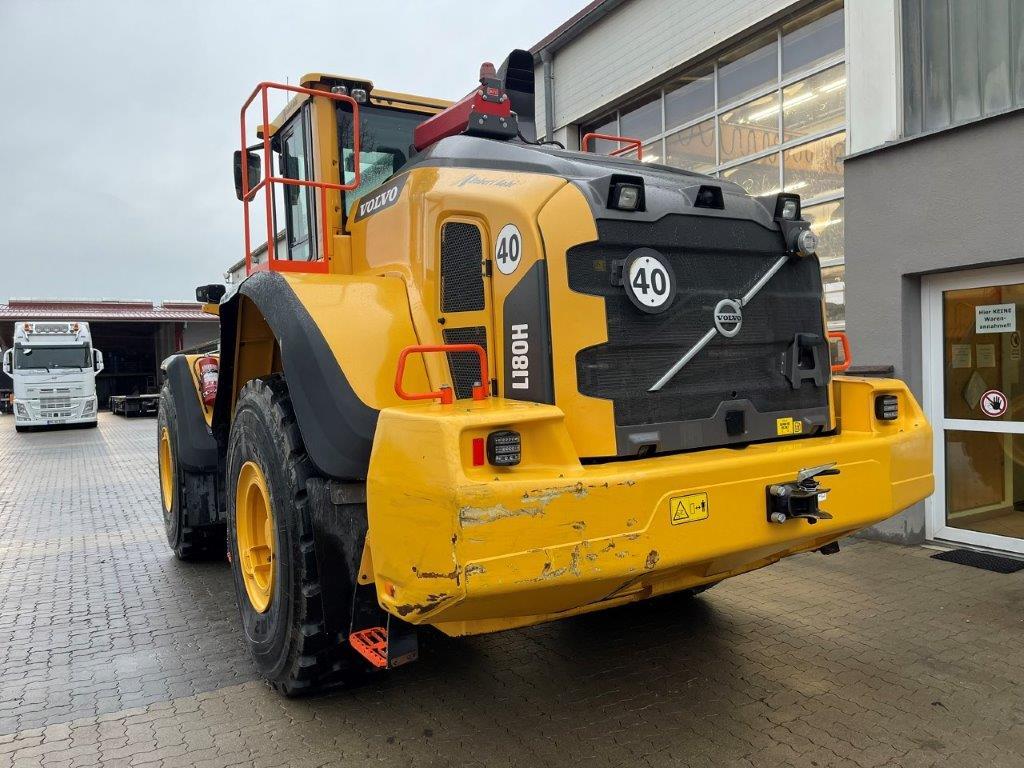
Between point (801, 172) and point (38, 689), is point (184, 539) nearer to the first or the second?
point (38, 689)

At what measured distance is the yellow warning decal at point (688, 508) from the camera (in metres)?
2.70

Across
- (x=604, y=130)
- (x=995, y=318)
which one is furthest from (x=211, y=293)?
(x=604, y=130)

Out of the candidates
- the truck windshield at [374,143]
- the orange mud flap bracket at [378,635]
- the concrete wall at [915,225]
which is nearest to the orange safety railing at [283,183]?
the truck windshield at [374,143]

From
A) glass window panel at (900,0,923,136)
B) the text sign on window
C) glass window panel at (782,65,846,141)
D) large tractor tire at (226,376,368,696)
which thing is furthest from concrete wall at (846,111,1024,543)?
large tractor tire at (226,376,368,696)

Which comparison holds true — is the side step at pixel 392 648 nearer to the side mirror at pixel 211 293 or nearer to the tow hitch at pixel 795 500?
the tow hitch at pixel 795 500

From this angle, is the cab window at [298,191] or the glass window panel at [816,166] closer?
the cab window at [298,191]

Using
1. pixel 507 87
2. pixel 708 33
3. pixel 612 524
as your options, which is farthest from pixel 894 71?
pixel 612 524

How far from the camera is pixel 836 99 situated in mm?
7215

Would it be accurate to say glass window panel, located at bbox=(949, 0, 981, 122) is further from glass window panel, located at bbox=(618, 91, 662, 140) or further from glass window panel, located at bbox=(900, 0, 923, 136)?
glass window panel, located at bbox=(618, 91, 662, 140)

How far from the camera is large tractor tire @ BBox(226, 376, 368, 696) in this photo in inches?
131

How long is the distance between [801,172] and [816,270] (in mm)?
4465

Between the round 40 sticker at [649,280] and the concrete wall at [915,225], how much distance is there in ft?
12.1

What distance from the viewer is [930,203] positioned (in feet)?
19.5

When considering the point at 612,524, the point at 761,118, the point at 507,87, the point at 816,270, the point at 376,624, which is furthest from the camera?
the point at 761,118
